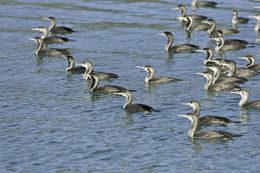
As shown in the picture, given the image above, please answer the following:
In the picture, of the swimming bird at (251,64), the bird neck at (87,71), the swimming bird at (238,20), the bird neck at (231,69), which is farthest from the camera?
the swimming bird at (238,20)

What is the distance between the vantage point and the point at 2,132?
932 inches

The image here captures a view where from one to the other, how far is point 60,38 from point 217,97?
1513cm

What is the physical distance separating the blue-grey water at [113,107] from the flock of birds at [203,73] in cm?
39

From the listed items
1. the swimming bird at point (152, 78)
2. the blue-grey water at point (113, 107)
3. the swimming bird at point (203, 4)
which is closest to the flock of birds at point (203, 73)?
the swimming bird at point (152, 78)

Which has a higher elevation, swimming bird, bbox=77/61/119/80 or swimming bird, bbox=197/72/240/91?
swimming bird, bbox=197/72/240/91

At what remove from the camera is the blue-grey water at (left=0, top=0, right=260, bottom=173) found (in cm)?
2058

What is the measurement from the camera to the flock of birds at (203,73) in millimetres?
23938

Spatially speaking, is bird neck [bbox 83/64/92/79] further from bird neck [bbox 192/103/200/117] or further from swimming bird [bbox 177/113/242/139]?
swimming bird [bbox 177/113/242/139]

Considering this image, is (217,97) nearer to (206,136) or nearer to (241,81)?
(241,81)

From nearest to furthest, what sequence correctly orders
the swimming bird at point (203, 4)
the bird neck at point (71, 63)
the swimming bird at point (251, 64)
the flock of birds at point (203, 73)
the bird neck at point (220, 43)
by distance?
the flock of birds at point (203, 73) → the swimming bird at point (251, 64) → the bird neck at point (71, 63) → the bird neck at point (220, 43) → the swimming bird at point (203, 4)

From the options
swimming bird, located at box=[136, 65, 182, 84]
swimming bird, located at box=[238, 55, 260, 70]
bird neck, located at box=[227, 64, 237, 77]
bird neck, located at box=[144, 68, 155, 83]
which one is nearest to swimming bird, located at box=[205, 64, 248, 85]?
bird neck, located at box=[227, 64, 237, 77]

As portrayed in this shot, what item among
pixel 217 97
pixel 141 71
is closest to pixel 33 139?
pixel 217 97

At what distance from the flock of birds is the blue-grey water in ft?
1.28

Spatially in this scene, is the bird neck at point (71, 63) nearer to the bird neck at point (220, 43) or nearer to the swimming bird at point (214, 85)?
the swimming bird at point (214, 85)
